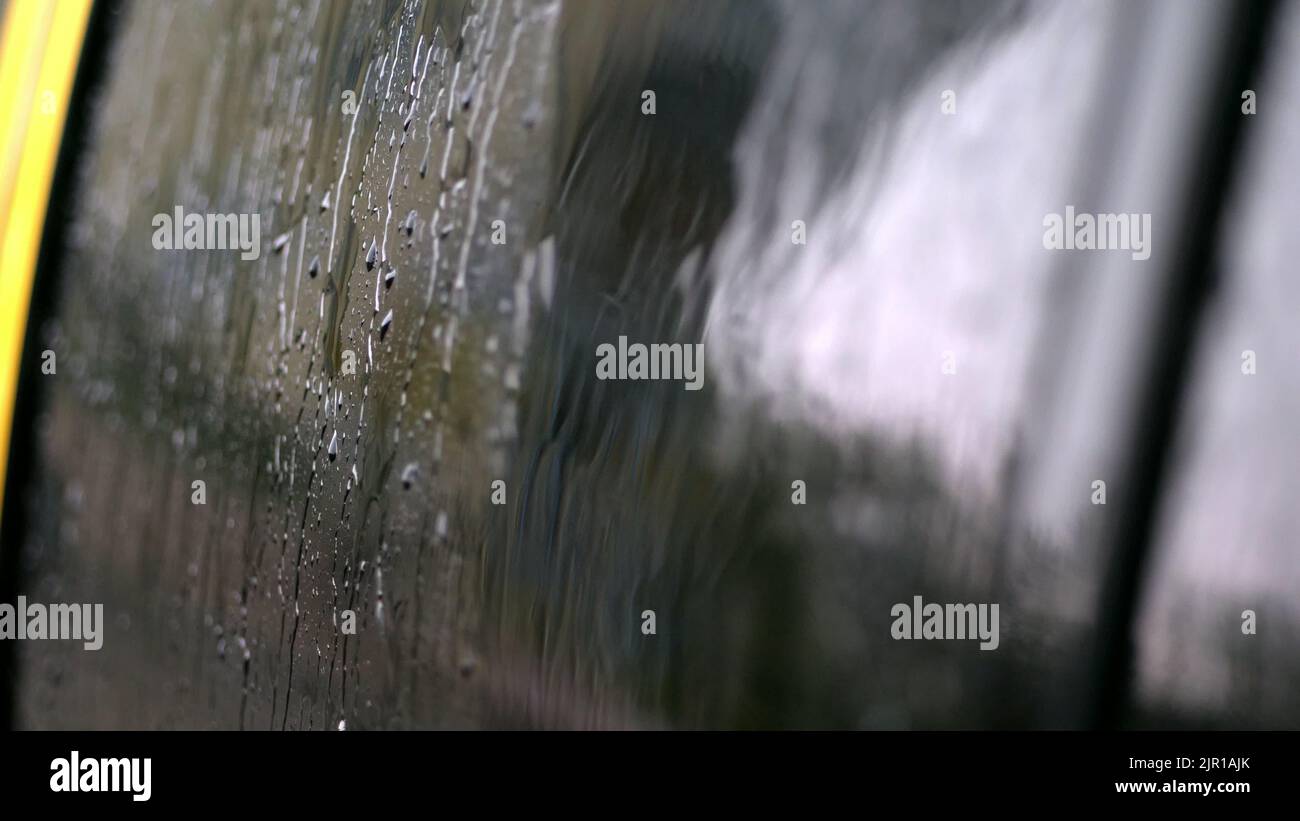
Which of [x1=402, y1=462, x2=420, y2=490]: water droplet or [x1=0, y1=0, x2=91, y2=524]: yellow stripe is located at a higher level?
[x1=0, y1=0, x2=91, y2=524]: yellow stripe

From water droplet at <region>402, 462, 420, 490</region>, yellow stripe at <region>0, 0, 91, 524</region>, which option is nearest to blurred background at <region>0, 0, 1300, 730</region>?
water droplet at <region>402, 462, 420, 490</region>

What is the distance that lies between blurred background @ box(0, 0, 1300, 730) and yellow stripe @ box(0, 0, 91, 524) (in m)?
0.47

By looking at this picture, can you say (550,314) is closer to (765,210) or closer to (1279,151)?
(765,210)

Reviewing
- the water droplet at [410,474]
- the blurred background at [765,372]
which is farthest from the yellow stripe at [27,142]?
the water droplet at [410,474]

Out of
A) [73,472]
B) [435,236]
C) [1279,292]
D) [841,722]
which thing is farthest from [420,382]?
[73,472]

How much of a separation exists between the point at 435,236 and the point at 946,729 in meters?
0.59

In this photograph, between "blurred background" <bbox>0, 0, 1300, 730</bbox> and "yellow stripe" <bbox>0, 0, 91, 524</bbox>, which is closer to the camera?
"blurred background" <bbox>0, 0, 1300, 730</bbox>

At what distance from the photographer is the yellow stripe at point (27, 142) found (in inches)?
54.6

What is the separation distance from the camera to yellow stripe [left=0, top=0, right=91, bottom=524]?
1387 mm

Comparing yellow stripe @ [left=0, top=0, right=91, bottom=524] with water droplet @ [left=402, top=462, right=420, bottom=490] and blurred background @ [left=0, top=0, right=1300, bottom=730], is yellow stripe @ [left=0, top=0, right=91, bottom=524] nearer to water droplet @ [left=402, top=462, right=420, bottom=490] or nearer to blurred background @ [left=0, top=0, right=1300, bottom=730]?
blurred background @ [left=0, top=0, right=1300, bottom=730]

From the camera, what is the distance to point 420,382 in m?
0.87

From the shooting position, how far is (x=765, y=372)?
→ 2.19ft

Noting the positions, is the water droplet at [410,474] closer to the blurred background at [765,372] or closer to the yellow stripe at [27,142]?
the blurred background at [765,372]

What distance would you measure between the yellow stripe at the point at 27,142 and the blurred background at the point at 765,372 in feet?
1.54
